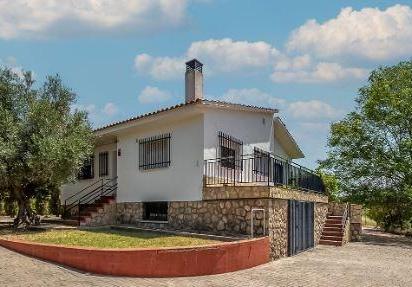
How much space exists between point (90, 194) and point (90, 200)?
1.03ft

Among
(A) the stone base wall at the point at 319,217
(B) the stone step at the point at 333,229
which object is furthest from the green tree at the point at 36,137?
(B) the stone step at the point at 333,229

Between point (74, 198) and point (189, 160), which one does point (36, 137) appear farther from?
point (74, 198)

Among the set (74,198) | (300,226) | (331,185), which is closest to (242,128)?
(300,226)

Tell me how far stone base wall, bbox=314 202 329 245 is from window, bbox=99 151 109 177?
9.41m

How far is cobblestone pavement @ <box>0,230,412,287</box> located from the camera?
33.4 feet

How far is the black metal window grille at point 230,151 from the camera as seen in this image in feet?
54.6

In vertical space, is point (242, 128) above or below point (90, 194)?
above

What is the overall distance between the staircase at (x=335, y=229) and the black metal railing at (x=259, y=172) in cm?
225

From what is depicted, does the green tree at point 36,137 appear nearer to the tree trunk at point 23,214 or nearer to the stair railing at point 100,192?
the tree trunk at point 23,214

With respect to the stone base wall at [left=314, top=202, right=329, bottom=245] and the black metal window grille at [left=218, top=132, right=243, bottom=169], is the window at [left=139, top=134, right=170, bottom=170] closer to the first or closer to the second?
the black metal window grille at [left=218, top=132, right=243, bottom=169]

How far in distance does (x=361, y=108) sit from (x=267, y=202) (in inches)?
538

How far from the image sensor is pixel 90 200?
21594mm

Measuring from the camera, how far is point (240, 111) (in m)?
18.2

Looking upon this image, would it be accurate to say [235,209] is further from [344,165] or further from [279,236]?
[344,165]
